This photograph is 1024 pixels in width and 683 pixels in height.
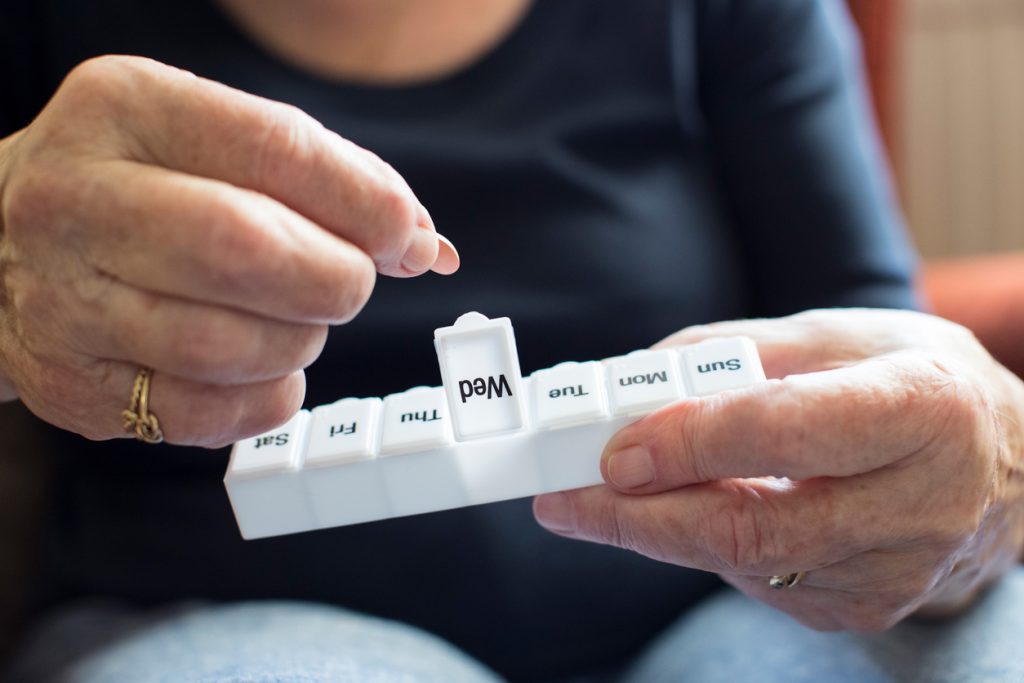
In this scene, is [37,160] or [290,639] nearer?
[37,160]

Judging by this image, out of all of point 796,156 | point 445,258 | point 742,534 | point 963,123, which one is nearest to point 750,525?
point 742,534

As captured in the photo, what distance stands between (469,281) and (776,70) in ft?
1.27

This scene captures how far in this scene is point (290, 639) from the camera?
2.18ft

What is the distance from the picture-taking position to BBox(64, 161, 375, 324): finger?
40cm

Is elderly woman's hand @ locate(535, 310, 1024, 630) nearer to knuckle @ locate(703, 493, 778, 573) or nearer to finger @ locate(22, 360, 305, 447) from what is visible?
knuckle @ locate(703, 493, 778, 573)

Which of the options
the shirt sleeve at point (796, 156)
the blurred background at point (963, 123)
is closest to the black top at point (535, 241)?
the shirt sleeve at point (796, 156)

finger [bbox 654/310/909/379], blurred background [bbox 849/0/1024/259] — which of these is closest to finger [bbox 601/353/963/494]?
finger [bbox 654/310/909/379]

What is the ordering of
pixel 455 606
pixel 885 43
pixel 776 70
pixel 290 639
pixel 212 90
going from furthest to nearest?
pixel 885 43 < pixel 776 70 < pixel 455 606 < pixel 290 639 < pixel 212 90

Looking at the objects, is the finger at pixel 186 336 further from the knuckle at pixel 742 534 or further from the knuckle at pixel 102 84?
the knuckle at pixel 742 534

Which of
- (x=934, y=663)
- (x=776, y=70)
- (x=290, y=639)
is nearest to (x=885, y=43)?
(x=776, y=70)

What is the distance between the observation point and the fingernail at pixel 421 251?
469 millimetres

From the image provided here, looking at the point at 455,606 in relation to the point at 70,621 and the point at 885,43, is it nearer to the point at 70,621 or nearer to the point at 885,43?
the point at 70,621

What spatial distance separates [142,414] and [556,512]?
0.85 ft

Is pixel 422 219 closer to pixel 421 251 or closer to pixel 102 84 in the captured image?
pixel 421 251
